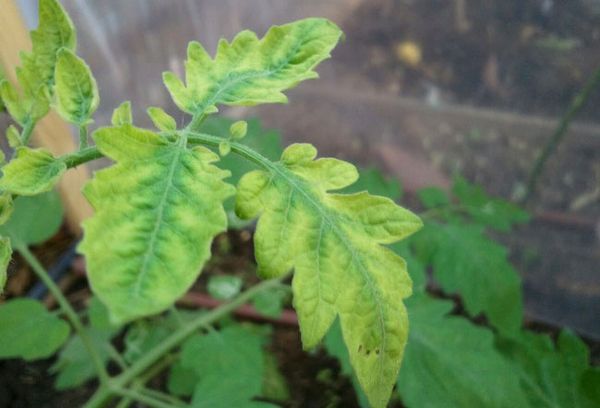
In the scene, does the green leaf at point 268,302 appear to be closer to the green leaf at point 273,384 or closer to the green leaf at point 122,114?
the green leaf at point 273,384

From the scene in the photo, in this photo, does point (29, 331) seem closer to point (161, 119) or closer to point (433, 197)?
point (161, 119)

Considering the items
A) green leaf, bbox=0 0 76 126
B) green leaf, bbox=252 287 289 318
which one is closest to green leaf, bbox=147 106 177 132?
green leaf, bbox=0 0 76 126

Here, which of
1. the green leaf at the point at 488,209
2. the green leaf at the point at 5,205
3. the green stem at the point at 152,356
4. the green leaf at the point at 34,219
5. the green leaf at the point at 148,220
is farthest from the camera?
the green leaf at the point at 488,209

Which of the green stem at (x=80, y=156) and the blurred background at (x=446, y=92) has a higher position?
the green stem at (x=80, y=156)

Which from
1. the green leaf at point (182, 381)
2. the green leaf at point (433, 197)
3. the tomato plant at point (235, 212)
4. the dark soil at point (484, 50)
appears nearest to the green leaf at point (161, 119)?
the tomato plant at point (235, 212)

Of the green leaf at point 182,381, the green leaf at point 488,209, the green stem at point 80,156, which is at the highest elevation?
the green stem at point 80,156

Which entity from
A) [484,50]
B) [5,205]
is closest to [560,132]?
[484,50]

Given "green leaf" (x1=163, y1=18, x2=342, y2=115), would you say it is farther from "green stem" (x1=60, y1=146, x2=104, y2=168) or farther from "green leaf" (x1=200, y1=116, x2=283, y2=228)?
"green leaf" (x1=200, y1=116, x2=283, y2=228)
